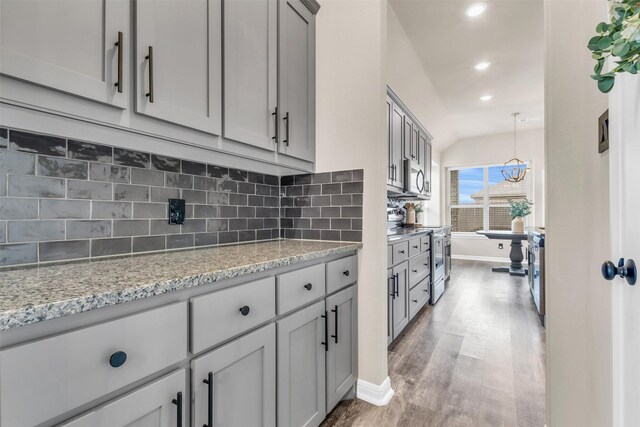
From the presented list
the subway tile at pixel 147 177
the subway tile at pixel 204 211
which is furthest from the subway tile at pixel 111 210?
the subway tile at pixel 204 211

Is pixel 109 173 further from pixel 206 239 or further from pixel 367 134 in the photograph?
pixel 367 134

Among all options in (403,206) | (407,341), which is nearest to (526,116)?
(403,206)

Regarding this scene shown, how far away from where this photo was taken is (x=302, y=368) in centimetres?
131

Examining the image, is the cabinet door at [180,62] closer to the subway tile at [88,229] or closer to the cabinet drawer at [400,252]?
the subway tile at [88,229]

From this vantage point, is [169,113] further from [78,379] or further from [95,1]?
[78,379]

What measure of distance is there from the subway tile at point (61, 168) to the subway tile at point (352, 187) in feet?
4.13

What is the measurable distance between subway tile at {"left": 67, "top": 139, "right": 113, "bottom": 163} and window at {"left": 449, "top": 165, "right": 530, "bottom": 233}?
7344 millimetres

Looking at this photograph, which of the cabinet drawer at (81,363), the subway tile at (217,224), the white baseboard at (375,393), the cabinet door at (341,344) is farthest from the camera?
the white baseboard at (375,393)

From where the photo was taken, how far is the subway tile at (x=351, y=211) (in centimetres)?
179

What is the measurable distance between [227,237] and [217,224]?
104mm

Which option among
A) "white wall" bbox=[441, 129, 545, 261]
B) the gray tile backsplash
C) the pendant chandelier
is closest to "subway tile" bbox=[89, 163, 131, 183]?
the gray tile backsplash

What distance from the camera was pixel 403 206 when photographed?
15.0 feet

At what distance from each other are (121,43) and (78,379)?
0.96 m

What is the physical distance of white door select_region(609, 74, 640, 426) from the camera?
27.4 inches
